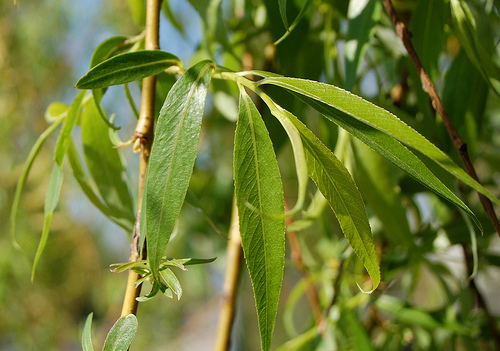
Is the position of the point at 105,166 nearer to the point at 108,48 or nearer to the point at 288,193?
the point at 108,48

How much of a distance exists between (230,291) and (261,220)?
226 millimetres

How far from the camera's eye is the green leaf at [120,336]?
184mm

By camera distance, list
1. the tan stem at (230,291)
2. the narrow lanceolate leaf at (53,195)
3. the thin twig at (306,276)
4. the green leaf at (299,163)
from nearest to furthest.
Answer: the green leaf at (299,163), the narrow lanceolate leaf at (53,195), the tan stem at (230,291), the thin twig at (306,276)

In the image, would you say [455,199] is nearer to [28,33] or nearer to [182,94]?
[182,94]

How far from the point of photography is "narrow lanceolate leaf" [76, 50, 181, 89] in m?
0.20

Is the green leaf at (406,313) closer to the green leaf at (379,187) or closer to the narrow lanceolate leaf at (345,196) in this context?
the green leaf at (379,187)

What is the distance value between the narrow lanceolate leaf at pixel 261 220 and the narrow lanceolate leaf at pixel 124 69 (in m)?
0.05

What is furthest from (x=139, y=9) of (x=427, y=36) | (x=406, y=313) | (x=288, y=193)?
(x=288, y=193)

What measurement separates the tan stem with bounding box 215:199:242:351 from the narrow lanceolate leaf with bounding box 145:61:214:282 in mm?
191

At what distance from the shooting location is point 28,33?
3.82 ft

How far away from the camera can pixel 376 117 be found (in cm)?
18

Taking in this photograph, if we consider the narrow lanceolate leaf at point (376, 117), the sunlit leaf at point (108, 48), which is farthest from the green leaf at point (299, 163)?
the sunlit leaf at point (108, 48)

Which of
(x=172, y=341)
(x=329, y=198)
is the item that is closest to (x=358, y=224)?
(x=329, y=198)

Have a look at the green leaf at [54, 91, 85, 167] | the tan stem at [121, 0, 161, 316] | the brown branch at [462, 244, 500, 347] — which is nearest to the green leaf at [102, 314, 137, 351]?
the tan stem at [121, 0, 161, 316]
